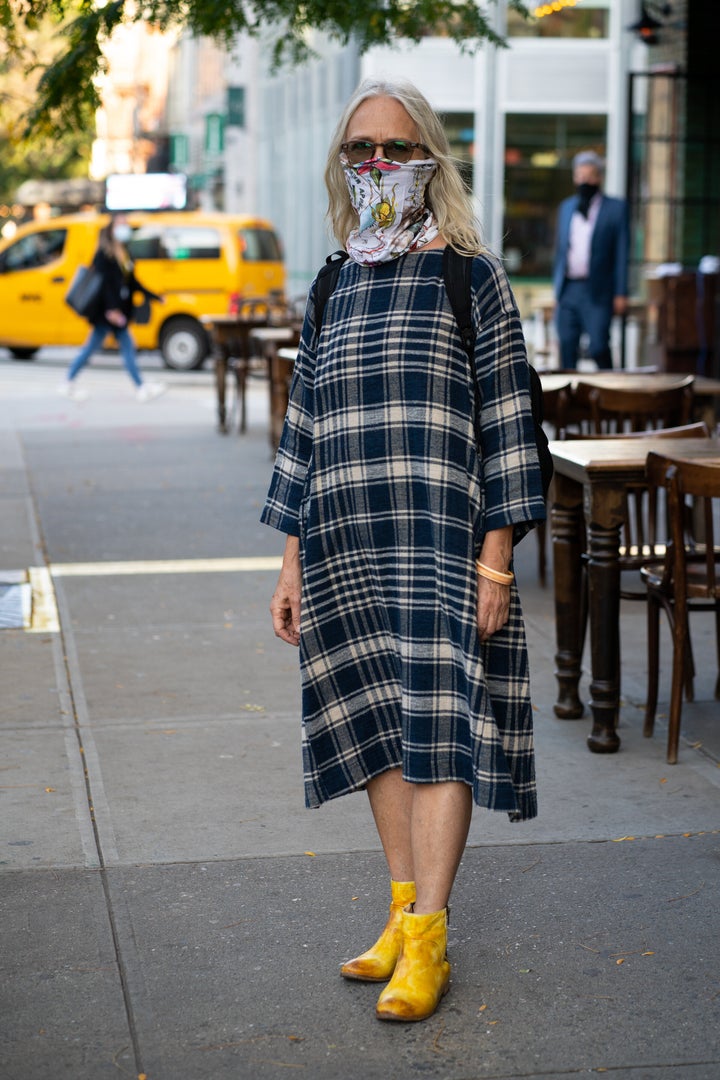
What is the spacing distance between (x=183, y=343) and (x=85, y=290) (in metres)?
5.46

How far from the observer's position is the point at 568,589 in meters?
5.89

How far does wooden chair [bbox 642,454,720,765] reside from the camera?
5.08 meters

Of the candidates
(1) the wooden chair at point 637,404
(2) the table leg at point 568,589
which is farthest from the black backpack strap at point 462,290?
(1) the wooden chair at point 637,404

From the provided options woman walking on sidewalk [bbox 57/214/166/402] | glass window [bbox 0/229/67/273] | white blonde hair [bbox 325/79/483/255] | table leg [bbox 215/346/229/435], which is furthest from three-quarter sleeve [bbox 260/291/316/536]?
glass window [bbox 0/229/67/273]

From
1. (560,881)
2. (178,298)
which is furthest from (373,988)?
(178,298)

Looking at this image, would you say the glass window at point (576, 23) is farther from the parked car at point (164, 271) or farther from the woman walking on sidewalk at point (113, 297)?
the woman walking on sidewalk at point (113, 297)

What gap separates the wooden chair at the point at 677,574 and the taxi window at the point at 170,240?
17944mm

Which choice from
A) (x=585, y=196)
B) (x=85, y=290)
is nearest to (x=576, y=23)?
(x=85, y=290)

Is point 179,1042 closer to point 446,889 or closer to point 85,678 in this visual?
point 446,889

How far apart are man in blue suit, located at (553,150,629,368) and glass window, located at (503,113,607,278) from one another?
13838mm

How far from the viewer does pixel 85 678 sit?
6.47m

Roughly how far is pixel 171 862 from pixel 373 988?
971 mm

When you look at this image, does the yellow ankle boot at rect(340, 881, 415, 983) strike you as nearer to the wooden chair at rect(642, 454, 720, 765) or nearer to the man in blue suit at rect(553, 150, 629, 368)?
the wooden chair at rect(642, 454, 720, 765)

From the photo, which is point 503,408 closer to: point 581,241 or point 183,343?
point 581,241
